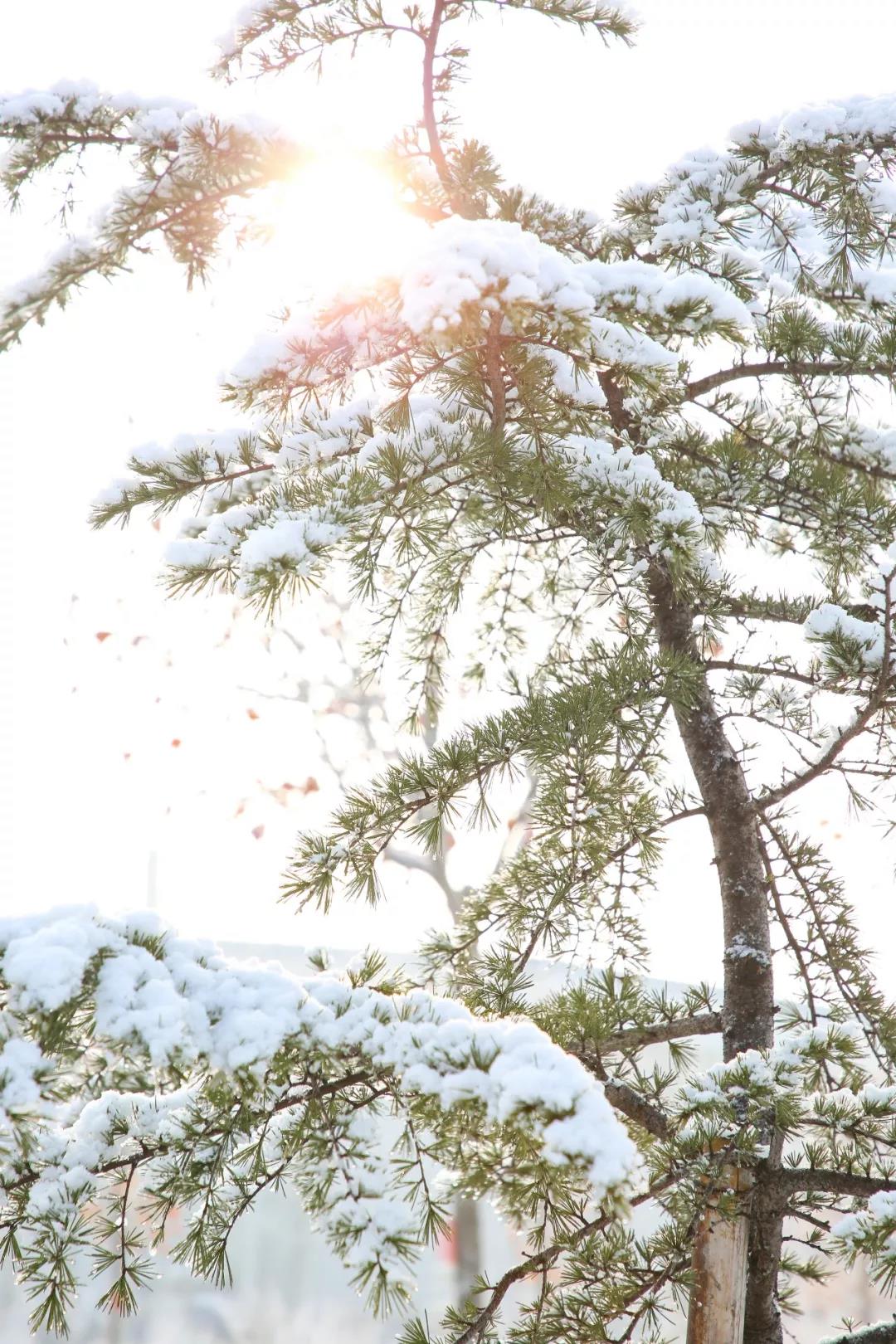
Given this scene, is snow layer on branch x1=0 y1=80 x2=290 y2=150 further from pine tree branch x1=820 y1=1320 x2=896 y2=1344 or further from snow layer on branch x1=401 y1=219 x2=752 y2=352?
pine tree branch x1=820 y1=1320 x2=896 y2=1344

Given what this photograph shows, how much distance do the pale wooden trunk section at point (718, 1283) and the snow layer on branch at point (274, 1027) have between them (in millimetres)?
537

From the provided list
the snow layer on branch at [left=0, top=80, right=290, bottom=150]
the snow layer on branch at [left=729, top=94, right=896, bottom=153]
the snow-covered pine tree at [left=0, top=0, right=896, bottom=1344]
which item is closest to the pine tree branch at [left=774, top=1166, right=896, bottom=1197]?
the snow-covered pine tree at [left=0, top=0, right=896, bottom=1344]

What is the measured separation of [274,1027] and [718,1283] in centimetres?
74

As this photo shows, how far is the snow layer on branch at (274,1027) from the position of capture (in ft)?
2.41

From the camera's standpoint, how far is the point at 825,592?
1.68 meters

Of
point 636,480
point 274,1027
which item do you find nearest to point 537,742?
point 636,480

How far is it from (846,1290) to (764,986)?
5.01m

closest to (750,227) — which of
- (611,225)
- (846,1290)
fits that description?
(611,225)

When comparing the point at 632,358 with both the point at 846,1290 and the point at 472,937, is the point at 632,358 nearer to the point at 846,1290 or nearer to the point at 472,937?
the point at 472,937

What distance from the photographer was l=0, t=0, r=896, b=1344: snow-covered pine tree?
0.87 metres

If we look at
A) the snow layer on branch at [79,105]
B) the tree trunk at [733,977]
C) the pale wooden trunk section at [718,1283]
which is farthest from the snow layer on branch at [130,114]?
the pale wooden trunk section at [718,1283]

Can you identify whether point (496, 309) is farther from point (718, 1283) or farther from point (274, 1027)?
point (718, 1283)

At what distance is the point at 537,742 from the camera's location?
1257 mm

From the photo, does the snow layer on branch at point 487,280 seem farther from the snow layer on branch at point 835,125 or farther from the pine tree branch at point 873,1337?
the pine tree branch at point 873,1337
